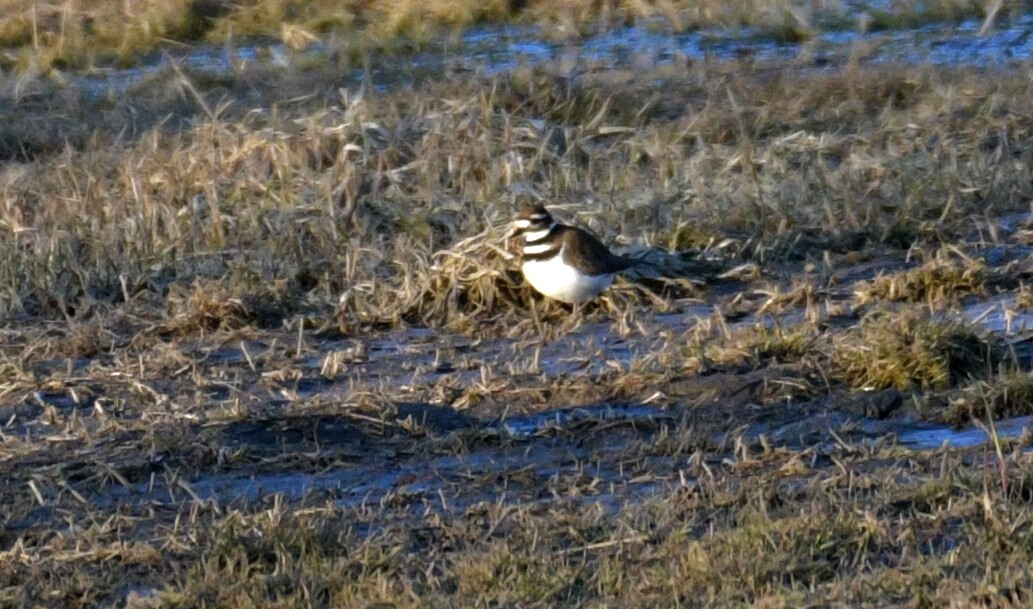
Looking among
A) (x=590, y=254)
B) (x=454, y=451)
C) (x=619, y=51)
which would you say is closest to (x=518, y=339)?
(x=590, y=254)

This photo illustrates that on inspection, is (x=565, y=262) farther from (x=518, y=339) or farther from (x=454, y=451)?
(x=454, y=451)

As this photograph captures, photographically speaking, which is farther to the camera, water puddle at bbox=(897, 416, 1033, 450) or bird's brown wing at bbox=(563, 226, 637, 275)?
bird's brown wing at bbox=(563, 226, 637, 275)

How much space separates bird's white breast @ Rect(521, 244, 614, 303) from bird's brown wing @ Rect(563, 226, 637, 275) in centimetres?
3

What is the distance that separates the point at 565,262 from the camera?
7609mm

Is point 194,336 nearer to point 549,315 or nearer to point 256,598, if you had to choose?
point 549,315

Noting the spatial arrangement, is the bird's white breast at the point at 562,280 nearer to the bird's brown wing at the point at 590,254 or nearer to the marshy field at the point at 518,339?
the bird's brown wing at the point at 590,254

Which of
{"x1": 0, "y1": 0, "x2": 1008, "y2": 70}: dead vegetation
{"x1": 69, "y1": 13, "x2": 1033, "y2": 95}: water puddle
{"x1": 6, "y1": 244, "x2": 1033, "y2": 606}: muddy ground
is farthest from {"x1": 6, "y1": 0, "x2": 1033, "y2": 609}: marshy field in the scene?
{"x1": 0, "y1": 0, "x2": 1008, "y2": 70}: dead vegetation

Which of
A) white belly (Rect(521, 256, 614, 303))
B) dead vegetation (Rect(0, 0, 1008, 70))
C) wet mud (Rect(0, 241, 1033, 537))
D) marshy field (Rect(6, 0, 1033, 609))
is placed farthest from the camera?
dead vegetation (Rect(0, 0, 1008, 70))

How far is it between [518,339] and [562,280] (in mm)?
323

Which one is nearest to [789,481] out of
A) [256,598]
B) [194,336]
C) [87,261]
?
[256,598]

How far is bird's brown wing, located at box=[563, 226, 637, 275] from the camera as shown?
7637mm

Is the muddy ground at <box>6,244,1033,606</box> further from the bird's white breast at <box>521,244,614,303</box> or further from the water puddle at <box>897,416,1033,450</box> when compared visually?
the bird's white breast at <box>521,244,614,303</box>

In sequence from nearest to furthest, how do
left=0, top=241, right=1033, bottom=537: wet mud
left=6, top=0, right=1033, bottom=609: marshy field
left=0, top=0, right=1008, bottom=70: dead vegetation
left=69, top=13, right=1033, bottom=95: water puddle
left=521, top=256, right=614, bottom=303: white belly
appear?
left=6, top=0, right=1033, bottom=609: marshy field
left=0, top=241, right=1033, bottom=537: wet mud
left=521, top=256, right=614, bottom=303: white belly
left=69, top=13, right=1033, bottom=95: water puddle
left=0, top=0, right=1008, bottom=70: dead vegetation

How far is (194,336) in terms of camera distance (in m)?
7.90
